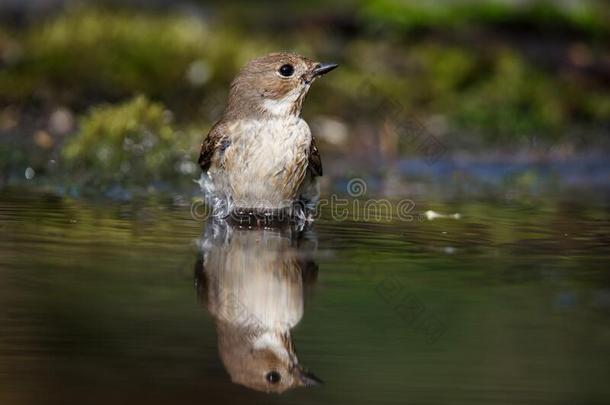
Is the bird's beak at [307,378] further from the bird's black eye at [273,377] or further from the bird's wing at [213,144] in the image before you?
the bird's wing at [213,144]

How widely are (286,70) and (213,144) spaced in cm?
70

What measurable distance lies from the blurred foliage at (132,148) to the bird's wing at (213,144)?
191cm

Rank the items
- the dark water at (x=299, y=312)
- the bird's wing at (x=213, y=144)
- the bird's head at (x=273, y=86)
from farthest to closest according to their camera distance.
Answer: the bird's head at (x=273, y=86) → the bird's wing at (x=213, y=144) → the dark water at (x=299, y=312)

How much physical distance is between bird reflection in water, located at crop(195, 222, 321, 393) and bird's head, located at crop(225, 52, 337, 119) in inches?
35.9

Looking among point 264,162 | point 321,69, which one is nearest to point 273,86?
point 321,69

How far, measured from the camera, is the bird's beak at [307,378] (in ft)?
13.1

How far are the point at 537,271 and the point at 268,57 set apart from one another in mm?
2767

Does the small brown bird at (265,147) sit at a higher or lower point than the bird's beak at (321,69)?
lower

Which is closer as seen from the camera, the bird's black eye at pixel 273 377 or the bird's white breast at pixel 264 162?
the bird's black eye at pixel 273 377

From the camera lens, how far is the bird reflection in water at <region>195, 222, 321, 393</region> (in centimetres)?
416

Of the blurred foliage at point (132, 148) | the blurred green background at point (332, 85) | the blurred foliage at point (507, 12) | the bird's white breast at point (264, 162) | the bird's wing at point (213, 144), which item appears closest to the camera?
the bird's white breast at point (264, 162)

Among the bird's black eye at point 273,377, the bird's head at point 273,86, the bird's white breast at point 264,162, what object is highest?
the bird's head at point 273,86

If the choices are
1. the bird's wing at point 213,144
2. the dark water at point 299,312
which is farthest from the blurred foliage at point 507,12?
the dark water at point 299,312

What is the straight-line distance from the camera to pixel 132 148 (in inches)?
399
